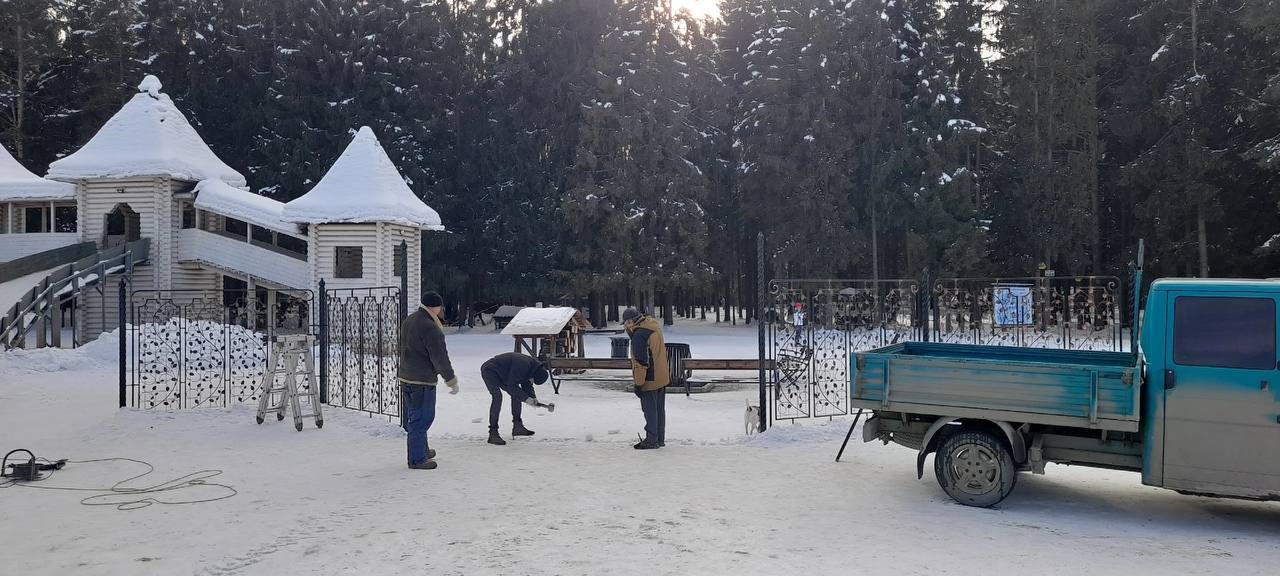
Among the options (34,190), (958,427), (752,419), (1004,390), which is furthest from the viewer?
(34,190)

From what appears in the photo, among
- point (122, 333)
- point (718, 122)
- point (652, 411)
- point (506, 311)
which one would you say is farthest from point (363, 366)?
point (718, 122)

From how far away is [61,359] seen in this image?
19828 mm

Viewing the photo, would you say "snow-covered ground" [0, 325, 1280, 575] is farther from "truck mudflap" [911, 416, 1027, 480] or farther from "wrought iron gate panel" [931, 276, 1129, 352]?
"wrought iron gate panel" [931, 276, 1129, 352]

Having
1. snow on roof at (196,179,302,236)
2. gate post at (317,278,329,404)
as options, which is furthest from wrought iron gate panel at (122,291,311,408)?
snow on roof at (196,179,302,236)

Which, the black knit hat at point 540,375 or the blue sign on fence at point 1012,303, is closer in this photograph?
the black knit hat at point 540,375

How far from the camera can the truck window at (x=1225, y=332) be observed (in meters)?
7.16

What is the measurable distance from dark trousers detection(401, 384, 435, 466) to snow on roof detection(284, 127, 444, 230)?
19.5 metres

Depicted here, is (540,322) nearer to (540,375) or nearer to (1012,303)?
(540,375)

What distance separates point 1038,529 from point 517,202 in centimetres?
3732

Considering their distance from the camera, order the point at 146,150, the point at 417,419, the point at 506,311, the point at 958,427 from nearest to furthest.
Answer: the point at 958,427 → the point at 417,419 → the point at 146,150 → the point at 506,311

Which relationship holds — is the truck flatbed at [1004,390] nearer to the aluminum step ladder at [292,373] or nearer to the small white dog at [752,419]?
the small white dog at [752,419]

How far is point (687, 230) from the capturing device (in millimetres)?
40875

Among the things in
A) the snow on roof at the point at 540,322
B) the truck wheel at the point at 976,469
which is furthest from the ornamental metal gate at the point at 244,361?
the truck wheel at the point at 976,469

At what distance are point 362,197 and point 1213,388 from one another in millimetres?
25862
